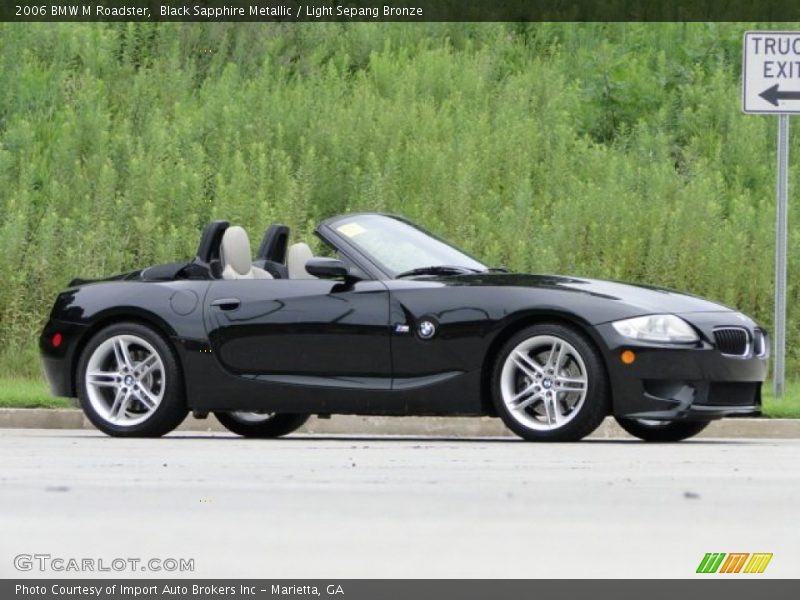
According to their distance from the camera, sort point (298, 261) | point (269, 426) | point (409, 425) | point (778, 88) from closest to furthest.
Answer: point (298, 261) < point (269, 426) < point (409, 425) < point (778, 88)

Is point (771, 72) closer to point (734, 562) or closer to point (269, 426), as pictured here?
point (269, 426)

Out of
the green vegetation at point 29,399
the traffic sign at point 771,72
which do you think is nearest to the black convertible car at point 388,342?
the green vegetation at point 29,399

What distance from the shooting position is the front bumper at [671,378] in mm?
11328

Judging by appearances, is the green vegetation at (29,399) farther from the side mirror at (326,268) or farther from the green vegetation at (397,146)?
the side mirror at (326,268)

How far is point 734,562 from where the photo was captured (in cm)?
649

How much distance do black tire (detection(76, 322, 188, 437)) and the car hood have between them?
6.12 ft

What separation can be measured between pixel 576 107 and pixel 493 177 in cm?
263

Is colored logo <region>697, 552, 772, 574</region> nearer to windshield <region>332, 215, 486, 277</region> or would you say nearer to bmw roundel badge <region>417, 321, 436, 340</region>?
bmw roundel badge <region>417, 321, 436, 340</region>

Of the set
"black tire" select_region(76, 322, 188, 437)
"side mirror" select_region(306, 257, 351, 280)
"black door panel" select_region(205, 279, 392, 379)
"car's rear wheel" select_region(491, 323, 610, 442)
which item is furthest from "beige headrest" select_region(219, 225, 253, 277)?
"car's rear wheel" select_region(491, 323, 610, 442)

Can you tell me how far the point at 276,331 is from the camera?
1212 cm

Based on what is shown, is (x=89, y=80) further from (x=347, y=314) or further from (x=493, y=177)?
(x=347, y=314)

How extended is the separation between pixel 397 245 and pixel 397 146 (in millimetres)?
10345

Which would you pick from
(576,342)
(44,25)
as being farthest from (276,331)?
(44,25)

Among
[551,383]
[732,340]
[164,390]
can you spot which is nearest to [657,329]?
[732,340]
